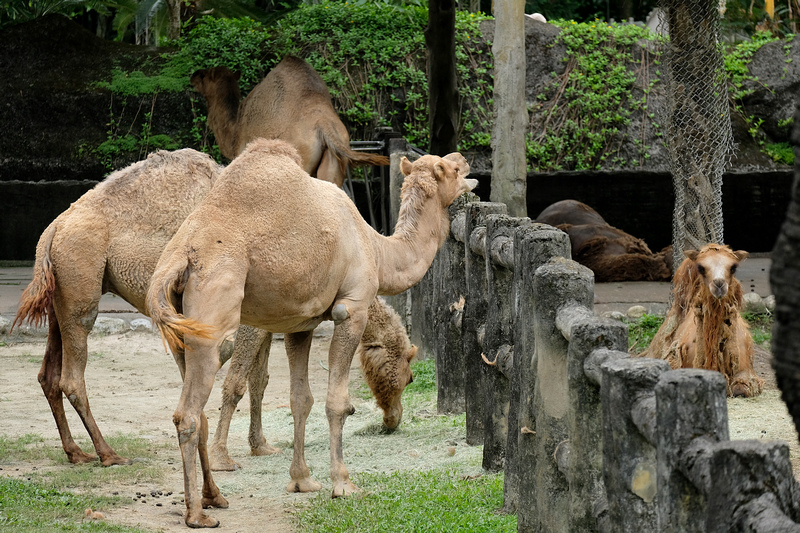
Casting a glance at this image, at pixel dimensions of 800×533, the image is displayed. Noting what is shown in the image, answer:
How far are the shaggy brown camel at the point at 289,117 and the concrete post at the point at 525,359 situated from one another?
498cm

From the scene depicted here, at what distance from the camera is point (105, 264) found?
19.9 ft

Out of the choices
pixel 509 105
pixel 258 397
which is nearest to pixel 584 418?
pixel 258 397

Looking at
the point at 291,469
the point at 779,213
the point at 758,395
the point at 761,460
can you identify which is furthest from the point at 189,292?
the point at 779,213

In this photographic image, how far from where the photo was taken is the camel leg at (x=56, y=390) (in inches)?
239

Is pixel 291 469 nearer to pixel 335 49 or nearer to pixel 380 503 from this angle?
pixel 380 503

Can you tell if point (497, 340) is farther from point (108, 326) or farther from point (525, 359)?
point (108, 326)

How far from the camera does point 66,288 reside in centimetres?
599

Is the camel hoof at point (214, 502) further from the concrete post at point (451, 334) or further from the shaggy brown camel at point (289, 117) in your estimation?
the shaggy brown camel at point (289, 117)

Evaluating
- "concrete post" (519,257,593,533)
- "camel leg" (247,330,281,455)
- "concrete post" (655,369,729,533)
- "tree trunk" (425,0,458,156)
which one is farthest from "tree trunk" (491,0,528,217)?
"concrete post" (655,369,729,533)

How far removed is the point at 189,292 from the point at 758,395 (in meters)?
4.54

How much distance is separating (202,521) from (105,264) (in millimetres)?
2024

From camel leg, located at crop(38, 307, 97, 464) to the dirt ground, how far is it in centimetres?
23

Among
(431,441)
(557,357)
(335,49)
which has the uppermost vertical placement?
(335,49)

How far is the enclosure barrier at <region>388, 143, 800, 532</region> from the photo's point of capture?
1769 millimetres
